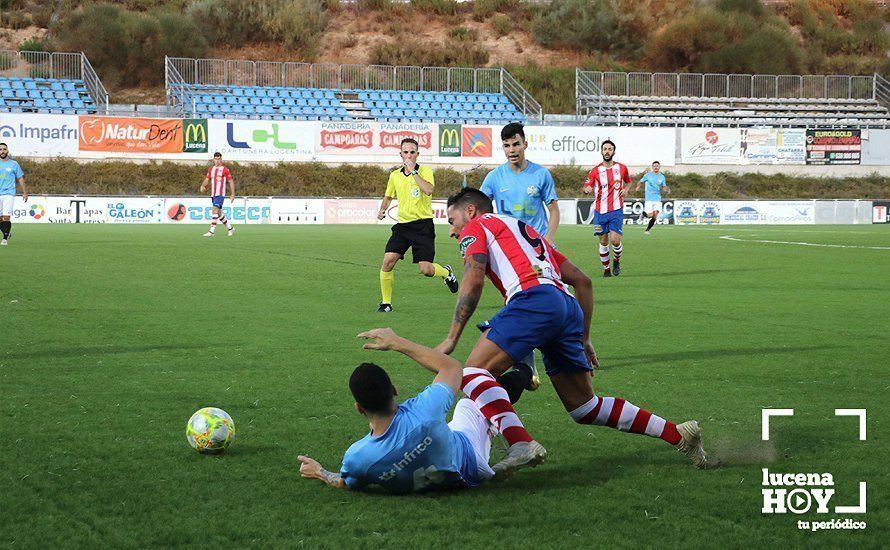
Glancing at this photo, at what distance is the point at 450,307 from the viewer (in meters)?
13.7

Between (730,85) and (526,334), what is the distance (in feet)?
189

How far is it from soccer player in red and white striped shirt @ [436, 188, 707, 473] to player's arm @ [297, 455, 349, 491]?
78 cm

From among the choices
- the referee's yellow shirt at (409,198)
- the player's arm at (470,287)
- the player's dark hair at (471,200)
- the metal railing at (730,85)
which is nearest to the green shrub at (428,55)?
the metal railing at (730,85)

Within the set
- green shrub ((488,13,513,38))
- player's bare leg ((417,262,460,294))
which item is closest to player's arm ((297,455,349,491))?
player's bare leg ((417,262,460,294))

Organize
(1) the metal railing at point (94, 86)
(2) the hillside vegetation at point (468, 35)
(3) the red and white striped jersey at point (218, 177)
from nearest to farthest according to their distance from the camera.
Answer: (3) the red and white striped jersey at point (218, 177) < (1) the metal railing at point (94, 86) < (2) the hillside vegetation at point (468, 35)

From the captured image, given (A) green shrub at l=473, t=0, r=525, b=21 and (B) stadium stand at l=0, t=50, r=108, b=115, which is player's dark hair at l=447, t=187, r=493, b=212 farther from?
(A) green shrub at l=473, t=0, r=525, b=21

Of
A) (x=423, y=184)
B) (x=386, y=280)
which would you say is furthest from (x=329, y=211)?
(x=386, y=280)

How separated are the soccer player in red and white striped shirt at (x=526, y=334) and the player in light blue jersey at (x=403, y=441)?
0.31 m

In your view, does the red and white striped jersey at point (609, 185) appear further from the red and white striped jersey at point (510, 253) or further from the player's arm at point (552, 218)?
the red and white striped jersey at point (510, 253)

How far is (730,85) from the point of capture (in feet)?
196

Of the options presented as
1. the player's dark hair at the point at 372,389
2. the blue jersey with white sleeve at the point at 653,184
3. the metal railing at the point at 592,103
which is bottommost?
the player's dark hair at the point at 372,389

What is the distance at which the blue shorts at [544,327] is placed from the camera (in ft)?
17.6

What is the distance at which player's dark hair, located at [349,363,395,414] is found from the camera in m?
4.62

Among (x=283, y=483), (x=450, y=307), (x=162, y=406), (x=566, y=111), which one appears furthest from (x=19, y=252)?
(x=566, y=111)
